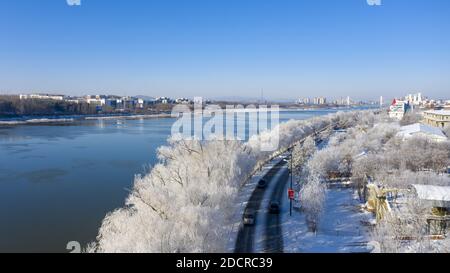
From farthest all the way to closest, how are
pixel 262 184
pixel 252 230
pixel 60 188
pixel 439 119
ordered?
pixel 439 119 < pixel 262 184 < pixel 60 188 < pixel 252 230

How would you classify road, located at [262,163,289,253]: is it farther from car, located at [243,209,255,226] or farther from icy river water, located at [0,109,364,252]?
icy river water, located at [0,109,364,252]

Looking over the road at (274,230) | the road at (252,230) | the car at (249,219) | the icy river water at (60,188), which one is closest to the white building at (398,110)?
the icy river water at (60,188)

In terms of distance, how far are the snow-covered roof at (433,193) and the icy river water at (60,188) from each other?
13.5 ft

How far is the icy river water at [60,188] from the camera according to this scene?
4629mm

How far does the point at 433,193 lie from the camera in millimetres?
4312

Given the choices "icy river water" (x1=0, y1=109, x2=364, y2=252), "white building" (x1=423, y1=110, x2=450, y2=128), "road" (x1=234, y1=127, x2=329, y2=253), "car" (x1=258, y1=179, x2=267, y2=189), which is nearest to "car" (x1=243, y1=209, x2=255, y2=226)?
"road" (x1=234, y1=127, x2=329, y2=253)

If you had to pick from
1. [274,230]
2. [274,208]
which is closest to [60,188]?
[274,208]

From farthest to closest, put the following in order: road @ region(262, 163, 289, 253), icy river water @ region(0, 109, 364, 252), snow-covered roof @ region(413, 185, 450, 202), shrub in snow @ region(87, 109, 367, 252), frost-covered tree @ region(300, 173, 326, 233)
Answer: frost-covered tree @ region(300, 173, 326, 233), icy river water @ region(0, 109, 364, 252), snow-covered roof @ region(413, 185, 450, 202), road @ region(262, 163, 289, 253), shrub in snow @ region(87, 109, 367, 252)

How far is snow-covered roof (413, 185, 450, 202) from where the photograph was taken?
421 centimetres

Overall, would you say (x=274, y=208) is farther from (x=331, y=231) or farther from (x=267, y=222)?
(x=331, y=231)

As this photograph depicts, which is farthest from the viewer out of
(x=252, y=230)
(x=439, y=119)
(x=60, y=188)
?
(x=439, y=119)

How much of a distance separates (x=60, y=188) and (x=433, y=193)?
241 inches

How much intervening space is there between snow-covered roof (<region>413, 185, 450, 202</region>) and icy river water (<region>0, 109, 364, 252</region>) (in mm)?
4102

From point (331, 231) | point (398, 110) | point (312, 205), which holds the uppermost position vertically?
point (398, 110)
